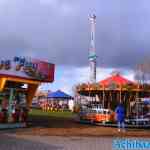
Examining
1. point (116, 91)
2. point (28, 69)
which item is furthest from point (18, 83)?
point (116, 91)

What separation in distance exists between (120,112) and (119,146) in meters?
14.9

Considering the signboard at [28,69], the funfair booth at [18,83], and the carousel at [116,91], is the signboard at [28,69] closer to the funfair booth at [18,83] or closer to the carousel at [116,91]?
the funfair booth at [18,83]

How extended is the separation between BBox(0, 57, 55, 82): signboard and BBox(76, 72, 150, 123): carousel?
6.51 m

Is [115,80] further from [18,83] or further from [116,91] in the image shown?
[18,83]

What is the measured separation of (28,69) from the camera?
2948 centimetres

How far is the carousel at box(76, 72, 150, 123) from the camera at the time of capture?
118 ft

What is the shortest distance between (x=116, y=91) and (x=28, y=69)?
9.44 metres

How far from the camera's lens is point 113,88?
36.3 metres

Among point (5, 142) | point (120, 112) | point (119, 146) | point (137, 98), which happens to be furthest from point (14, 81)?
point (119, 146)

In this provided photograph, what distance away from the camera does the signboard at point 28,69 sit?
2791cm

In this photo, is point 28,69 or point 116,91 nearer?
A: point 28,69

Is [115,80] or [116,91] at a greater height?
[115,80]

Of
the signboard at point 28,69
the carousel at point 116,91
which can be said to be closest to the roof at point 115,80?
the carousel at point 116,91

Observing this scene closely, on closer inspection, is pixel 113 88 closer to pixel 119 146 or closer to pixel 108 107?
pixel 108 107
